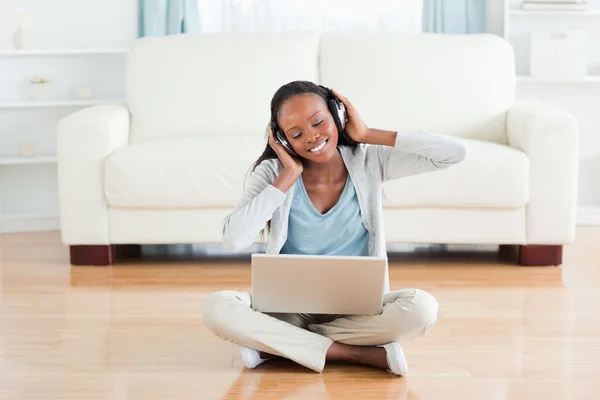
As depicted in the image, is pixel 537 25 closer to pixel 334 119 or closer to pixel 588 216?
pixel 588 216

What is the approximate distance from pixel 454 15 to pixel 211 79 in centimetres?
130

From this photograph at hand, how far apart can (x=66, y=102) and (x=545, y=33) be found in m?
2.26

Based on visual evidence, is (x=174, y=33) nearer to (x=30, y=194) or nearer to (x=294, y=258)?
(x=30, y=194)

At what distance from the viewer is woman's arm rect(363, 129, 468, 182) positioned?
8.28ft

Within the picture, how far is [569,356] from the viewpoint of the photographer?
2646 mm

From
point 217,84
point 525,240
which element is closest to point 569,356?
point 525,240

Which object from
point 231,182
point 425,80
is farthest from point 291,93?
point 425,80

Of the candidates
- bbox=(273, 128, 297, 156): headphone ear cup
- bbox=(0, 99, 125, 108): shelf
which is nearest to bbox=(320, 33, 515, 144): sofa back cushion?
bbox=(0, 99, 125, 108): shelf

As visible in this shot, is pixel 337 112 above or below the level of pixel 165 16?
below

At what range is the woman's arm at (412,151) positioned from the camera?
2.52m

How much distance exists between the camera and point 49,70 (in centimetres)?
487

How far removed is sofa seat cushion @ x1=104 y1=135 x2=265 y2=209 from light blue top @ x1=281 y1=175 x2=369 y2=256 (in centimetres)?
114

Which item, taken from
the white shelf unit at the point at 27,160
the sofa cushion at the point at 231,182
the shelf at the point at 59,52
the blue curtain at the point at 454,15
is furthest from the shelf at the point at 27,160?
the blue curtain at the point at 454,15

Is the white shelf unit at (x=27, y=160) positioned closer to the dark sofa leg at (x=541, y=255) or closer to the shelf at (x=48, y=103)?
the shelf at (x=48, y=103)
